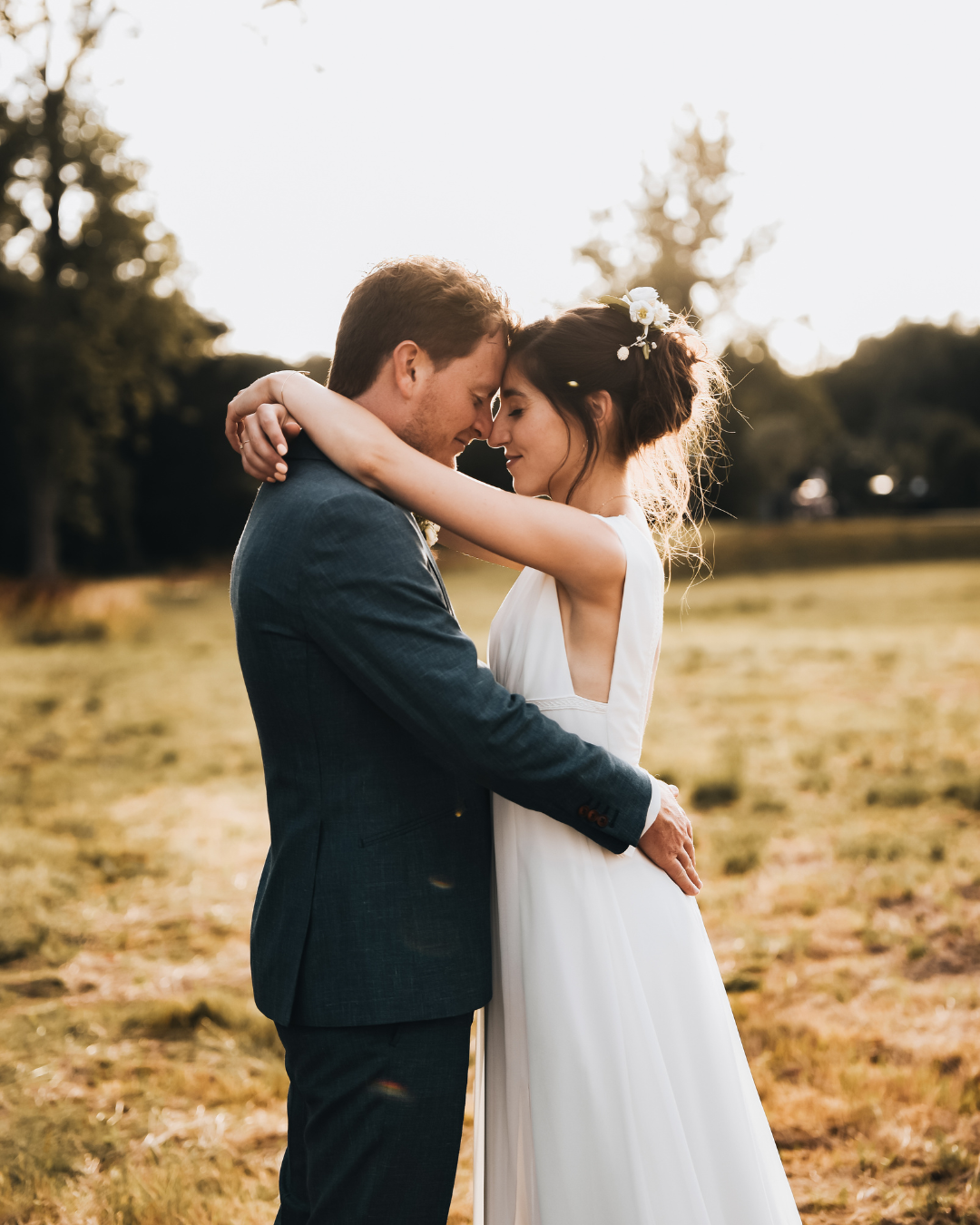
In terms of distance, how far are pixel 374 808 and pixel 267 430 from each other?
79cm

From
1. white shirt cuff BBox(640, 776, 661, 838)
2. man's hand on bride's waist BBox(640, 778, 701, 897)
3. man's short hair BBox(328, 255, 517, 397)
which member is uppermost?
man's short hair BBox(328, 255, 517, 397)

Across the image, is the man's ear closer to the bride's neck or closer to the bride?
the bride

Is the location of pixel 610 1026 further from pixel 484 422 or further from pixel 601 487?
pixel 484 422

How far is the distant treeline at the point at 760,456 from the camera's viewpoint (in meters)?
31.2

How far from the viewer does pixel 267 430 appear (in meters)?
2.09

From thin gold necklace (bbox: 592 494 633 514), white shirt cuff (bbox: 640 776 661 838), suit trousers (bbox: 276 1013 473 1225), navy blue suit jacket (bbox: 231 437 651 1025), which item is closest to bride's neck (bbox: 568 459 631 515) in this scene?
thin gold necklace (bbox: 592 494 633 514)

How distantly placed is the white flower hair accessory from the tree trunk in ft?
78.1

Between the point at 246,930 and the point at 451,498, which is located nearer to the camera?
the point at 451,498

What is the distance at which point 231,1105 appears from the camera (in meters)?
3.94

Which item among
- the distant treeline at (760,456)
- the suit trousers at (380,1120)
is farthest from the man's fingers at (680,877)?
the distant treeline at (760,456)

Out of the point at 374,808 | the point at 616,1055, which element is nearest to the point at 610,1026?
the point at 616,1055

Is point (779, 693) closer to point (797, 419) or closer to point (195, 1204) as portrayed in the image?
point (195, 1204)

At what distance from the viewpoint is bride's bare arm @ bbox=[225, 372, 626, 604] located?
81.3 inches

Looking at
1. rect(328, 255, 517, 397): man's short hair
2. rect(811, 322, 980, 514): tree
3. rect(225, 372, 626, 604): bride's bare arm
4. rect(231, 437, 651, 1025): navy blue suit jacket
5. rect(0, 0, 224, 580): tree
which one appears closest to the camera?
rect(231, 437, 651, 1025): navy blue suit jacket
